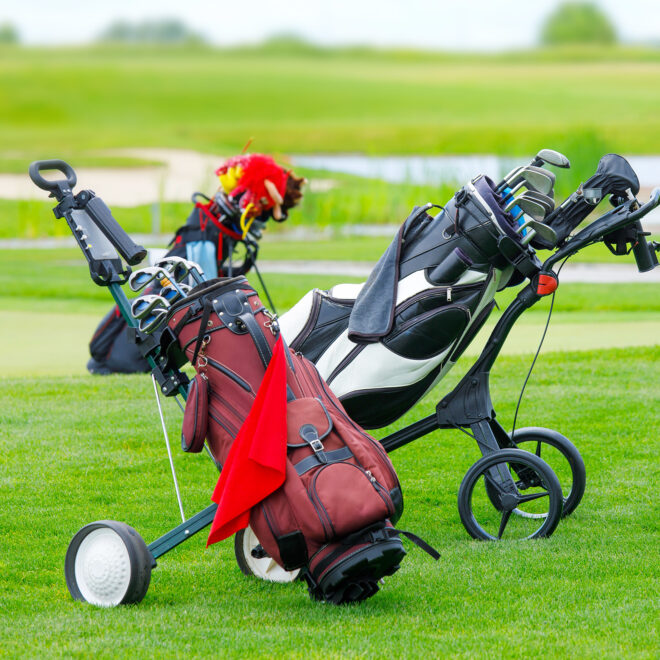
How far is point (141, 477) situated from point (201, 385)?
1613mm

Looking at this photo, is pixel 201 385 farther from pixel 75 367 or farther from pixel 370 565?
pixel 75 367

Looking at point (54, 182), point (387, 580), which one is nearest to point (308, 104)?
point (54, 182)

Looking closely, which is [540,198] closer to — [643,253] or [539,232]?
[539,232]

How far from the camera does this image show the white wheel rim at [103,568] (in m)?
3.15

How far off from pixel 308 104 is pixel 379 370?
43942mm

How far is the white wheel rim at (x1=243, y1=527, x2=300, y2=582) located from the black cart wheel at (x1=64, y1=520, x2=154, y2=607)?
408mm

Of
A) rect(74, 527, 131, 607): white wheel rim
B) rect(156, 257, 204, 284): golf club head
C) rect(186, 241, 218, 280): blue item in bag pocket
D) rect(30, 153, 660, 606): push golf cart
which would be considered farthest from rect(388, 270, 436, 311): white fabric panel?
rect(186, 241, 218, 280): blue item in bag pocket

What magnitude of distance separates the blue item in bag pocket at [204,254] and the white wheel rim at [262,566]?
9.08ft

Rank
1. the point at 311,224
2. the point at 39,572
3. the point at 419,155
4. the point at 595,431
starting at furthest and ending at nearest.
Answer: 1. the point at 419,155
2. the point at 311,224
3. the point at 595,431
4. the point at 39,572

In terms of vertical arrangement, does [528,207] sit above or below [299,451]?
above

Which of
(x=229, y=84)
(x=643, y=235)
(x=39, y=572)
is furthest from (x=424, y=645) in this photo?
(x=229, y=84)

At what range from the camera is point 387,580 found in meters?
3.35

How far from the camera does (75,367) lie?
23.6ft

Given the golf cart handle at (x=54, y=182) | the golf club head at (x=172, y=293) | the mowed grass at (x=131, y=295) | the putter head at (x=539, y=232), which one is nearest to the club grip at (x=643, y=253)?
the putter head at (x=539, y=232)
